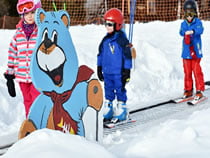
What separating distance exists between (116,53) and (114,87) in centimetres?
46

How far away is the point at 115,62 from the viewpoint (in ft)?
14.0

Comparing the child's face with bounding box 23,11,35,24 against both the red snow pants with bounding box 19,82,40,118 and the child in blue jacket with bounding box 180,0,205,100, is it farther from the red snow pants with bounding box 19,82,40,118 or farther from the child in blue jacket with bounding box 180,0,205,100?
the child in blue jacket with bounding box 180,0,205,100

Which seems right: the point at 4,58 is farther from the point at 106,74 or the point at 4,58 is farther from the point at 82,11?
the point at 82,11

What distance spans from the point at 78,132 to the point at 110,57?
143cm

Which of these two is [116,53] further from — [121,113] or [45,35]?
[45,35]

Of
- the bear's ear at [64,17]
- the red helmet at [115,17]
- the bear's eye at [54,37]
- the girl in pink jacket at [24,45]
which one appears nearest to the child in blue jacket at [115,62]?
the red helmet at [115,17]

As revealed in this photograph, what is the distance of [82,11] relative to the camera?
16.2 m

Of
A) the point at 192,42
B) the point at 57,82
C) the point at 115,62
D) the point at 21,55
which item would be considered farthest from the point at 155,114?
the point at 57,82

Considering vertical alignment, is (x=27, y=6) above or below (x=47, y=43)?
above

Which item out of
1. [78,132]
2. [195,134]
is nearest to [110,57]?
[78,132]

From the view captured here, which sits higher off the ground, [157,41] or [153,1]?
[153,1]

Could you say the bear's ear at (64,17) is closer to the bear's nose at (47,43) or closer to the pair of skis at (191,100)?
the bear's nose at (47,43)

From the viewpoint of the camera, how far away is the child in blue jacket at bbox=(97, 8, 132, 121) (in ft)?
13.9

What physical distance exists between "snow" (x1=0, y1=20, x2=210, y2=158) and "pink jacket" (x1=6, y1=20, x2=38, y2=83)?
0.75m
